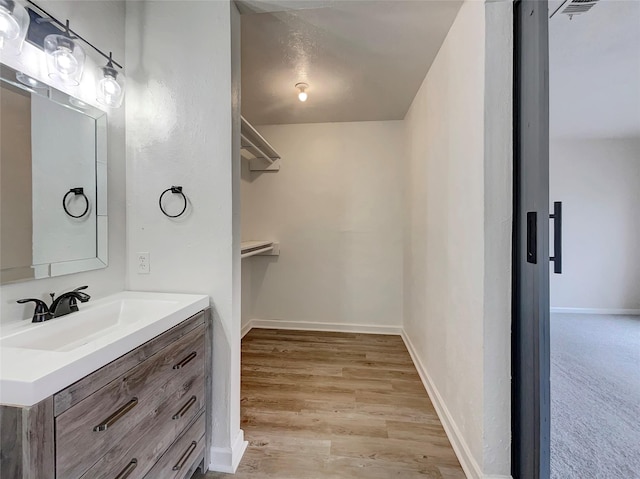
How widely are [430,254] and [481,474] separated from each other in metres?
1.26

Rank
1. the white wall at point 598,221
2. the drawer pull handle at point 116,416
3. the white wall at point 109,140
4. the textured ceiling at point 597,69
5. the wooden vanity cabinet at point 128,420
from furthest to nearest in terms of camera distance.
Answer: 1. the white wall at point 598,221
2. the textured ceiling at point 597,69
3. the white wall at point 109,140
4. the drawer pull handle at point 116,416
5. the wooden vanity cabinet at point 128,420

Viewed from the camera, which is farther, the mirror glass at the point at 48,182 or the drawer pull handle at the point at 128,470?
the mirror glass at the point at 48,182

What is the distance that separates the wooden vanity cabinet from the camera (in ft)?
2.07

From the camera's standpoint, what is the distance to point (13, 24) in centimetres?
96

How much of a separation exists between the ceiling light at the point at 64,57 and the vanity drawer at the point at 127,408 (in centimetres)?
118

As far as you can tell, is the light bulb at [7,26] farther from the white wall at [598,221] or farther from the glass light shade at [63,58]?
the white wall at [598,221]

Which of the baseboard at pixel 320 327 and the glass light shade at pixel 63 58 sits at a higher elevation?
the glass light shade at pixel 63 58

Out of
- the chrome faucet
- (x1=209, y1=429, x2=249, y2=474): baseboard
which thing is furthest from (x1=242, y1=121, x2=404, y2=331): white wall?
the chrome faucet

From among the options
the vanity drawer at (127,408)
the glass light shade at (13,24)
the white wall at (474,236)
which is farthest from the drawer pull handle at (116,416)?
the white wall at (474,236)

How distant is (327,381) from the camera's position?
86.4 inches

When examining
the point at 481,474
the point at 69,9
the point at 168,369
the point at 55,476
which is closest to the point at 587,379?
the point at 481,474

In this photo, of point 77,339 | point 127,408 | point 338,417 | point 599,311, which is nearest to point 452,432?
point 338,417

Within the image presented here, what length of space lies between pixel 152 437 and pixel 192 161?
1.20 meters

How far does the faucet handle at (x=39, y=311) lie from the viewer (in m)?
1.01
